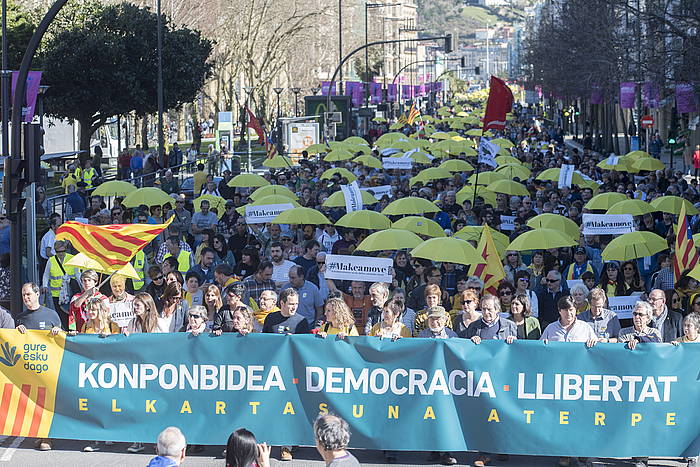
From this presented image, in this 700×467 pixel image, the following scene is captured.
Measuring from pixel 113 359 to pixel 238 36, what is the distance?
186ft

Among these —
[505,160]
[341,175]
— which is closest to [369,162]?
[505,160]

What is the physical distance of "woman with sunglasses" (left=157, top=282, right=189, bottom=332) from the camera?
36.4ft

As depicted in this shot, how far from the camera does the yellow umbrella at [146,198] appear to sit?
64.3 feet

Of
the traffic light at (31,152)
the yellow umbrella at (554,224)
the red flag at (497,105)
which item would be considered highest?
the red flag at (497,105)

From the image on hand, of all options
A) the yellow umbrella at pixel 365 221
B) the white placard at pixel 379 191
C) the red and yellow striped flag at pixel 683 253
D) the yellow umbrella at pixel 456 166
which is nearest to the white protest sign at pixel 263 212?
the yellow umbrella at pixel 365 221

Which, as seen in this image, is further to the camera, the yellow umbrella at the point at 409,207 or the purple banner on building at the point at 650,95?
the purple banner on building at the point at 650,95

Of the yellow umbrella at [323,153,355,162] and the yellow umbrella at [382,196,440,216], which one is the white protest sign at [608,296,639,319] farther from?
the yellow umbrella at [323,153,355,162]

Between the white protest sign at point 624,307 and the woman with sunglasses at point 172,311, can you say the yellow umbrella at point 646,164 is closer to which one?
the white protest sign at point 624,307

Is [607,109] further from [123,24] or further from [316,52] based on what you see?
[316,52]

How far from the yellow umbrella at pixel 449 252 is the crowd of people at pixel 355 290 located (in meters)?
0.17

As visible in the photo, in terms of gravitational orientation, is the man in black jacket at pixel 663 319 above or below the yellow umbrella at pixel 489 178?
below

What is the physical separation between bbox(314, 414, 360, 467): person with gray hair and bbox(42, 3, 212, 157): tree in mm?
32076

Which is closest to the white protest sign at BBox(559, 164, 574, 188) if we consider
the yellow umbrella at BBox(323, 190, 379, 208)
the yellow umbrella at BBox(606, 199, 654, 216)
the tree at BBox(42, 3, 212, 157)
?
the yellow umbrella at BBox(323, 190, 379, 208)

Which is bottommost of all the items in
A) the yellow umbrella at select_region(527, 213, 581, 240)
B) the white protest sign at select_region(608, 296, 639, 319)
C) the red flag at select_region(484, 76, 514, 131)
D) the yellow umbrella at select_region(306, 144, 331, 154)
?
the white protest sign at select_region(608, 296, 639, 319)
